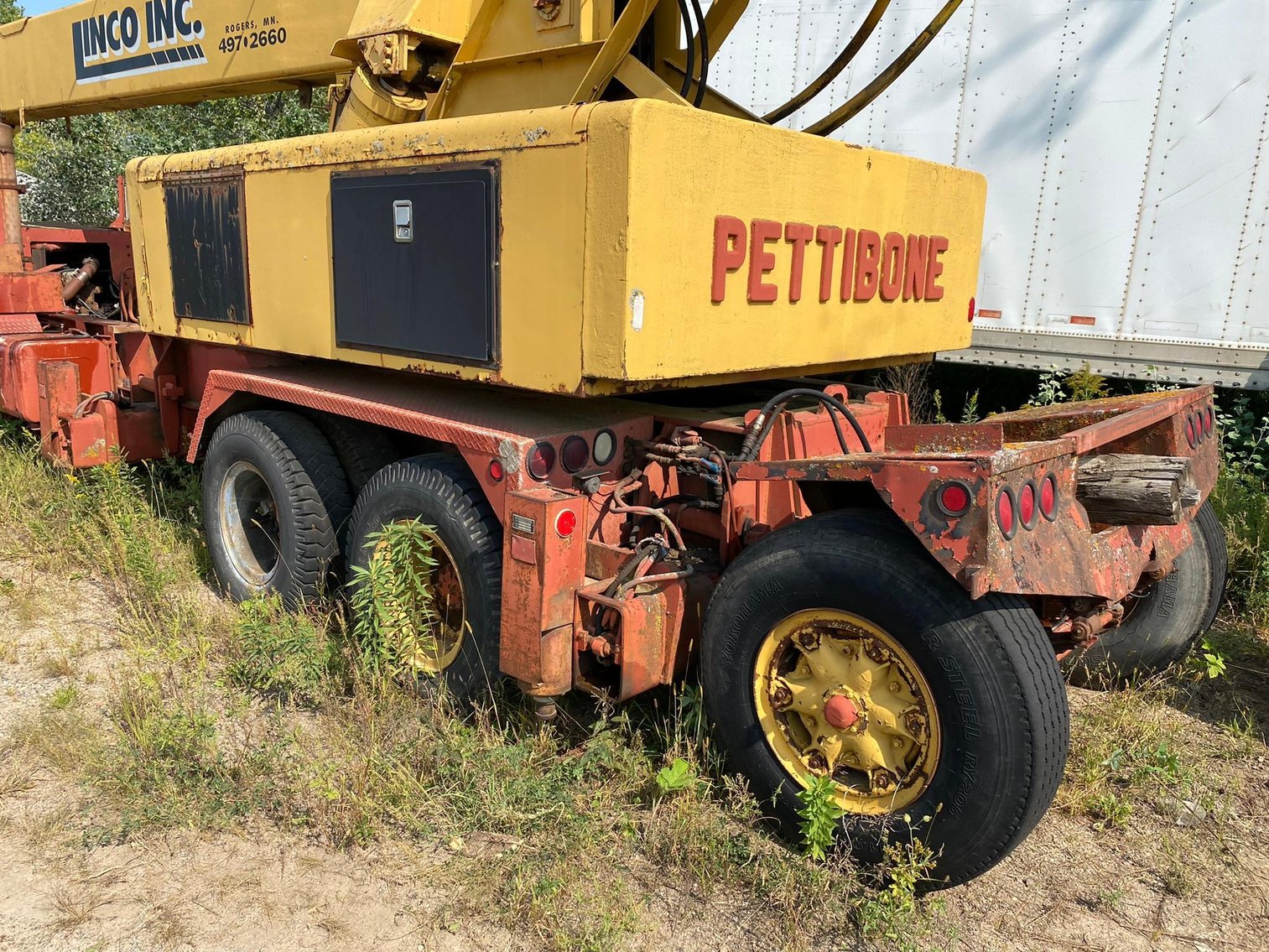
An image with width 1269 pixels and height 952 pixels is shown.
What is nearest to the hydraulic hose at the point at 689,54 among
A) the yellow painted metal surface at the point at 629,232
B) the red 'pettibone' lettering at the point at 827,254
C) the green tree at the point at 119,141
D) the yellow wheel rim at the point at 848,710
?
the yellow painted metal surface at the point at 629,232

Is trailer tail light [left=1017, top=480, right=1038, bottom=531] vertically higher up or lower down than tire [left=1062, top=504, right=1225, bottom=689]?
higher up

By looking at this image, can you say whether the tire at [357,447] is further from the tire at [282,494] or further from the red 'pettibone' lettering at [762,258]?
the red 'pettibone' lettering at [762,258]

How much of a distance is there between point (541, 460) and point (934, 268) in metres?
2.03

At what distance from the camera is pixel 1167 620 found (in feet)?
12.6

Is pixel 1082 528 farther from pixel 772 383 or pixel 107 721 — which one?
pixel 107 721

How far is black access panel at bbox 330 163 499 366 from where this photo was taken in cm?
316

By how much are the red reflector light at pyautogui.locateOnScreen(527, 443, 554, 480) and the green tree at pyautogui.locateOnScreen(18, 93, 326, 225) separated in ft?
31.0

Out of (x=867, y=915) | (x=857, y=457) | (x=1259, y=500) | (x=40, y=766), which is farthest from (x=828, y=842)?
(x=1259, y=500)

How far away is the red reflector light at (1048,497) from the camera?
2576mm

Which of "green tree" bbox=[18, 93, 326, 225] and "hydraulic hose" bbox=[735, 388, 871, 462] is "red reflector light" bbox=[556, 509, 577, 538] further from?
"green tree" bbox=[18, 93, 326, 225]

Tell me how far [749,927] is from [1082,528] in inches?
57.4

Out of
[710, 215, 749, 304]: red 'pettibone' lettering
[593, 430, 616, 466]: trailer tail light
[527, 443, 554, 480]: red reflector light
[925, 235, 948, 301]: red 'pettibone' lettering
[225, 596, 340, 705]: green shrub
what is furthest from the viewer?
[925, 235, 948, 301]: red 'pettibone' lettering

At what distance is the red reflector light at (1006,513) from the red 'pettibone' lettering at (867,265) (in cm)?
145

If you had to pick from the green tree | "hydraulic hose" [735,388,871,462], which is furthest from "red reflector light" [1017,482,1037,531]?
the green tree
